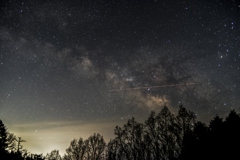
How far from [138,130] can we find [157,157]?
6.74 meters

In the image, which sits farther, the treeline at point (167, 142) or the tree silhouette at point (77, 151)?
the tree silhouette at point (77, 151)

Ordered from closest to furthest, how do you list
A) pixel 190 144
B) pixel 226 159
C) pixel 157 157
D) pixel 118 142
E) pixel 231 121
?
pixel 226 159
pixel 231 121
pixel 190 144
pixel 157 157
pixel 118 142

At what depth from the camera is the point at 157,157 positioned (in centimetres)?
3266

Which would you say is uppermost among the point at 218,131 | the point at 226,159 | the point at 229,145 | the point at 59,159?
the point at 218,131

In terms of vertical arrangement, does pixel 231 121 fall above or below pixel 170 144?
above

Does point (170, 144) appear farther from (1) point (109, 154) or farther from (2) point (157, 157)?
(1) point (109, 154)

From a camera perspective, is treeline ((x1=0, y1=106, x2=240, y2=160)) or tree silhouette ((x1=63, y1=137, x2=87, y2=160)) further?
tree silhouette ((x1=63, y1=137, x2=87, y2=160))

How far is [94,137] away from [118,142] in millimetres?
10514

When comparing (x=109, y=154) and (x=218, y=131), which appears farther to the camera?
(x=109, y=154)

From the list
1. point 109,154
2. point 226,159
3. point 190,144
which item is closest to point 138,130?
point 109,154

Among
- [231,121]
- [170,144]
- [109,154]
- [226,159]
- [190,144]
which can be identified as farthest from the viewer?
[109,154]

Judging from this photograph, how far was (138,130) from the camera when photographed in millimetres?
36500

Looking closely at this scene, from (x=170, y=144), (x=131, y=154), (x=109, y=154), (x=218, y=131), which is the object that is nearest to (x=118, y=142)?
(x=131, y=154)

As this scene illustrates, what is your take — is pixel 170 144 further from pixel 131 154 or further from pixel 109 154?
pixel 109 154
